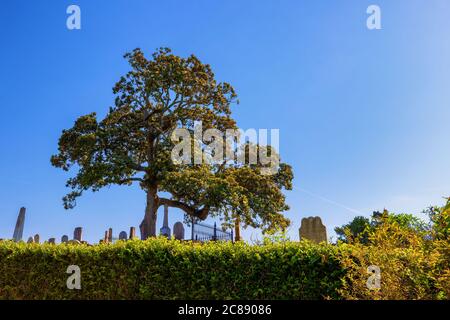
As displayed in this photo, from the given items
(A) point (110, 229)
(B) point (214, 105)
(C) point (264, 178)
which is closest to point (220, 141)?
(B) point (214, 105)

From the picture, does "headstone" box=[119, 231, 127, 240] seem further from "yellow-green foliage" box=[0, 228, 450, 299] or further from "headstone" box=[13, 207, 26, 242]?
"yellow-green foliage" box=[0, 228, 450, 299]

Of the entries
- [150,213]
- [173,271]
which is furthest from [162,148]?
[173,271]

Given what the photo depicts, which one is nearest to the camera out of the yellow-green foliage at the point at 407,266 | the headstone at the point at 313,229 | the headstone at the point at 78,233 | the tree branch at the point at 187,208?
the yellow-green foliage at the point at 407,266

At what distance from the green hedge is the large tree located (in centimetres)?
1259

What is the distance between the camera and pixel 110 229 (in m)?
29.9

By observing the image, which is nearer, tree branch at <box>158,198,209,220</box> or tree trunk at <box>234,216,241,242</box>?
tree trunk at <box>234,216,241,242</box>

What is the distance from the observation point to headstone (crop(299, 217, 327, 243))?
1759 centimetres

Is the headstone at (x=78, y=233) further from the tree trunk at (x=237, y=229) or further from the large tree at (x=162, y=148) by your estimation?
the tree trunk at (x=237, y=229)

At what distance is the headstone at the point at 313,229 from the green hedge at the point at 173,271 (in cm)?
1024

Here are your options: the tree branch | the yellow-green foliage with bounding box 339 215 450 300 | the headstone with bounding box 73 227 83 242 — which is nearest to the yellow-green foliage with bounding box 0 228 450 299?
the yellow-green foliage with bounding box 339 215 450 300

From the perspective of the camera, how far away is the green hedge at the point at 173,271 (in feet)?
22.9

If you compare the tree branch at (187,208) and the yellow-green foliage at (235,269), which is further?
the tree branch at (187,208)

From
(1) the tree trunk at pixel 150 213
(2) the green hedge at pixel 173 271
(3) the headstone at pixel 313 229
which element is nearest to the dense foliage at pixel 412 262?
(2) the green hedge at pixel 173 271

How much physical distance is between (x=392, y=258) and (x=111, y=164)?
20030 millimetres
